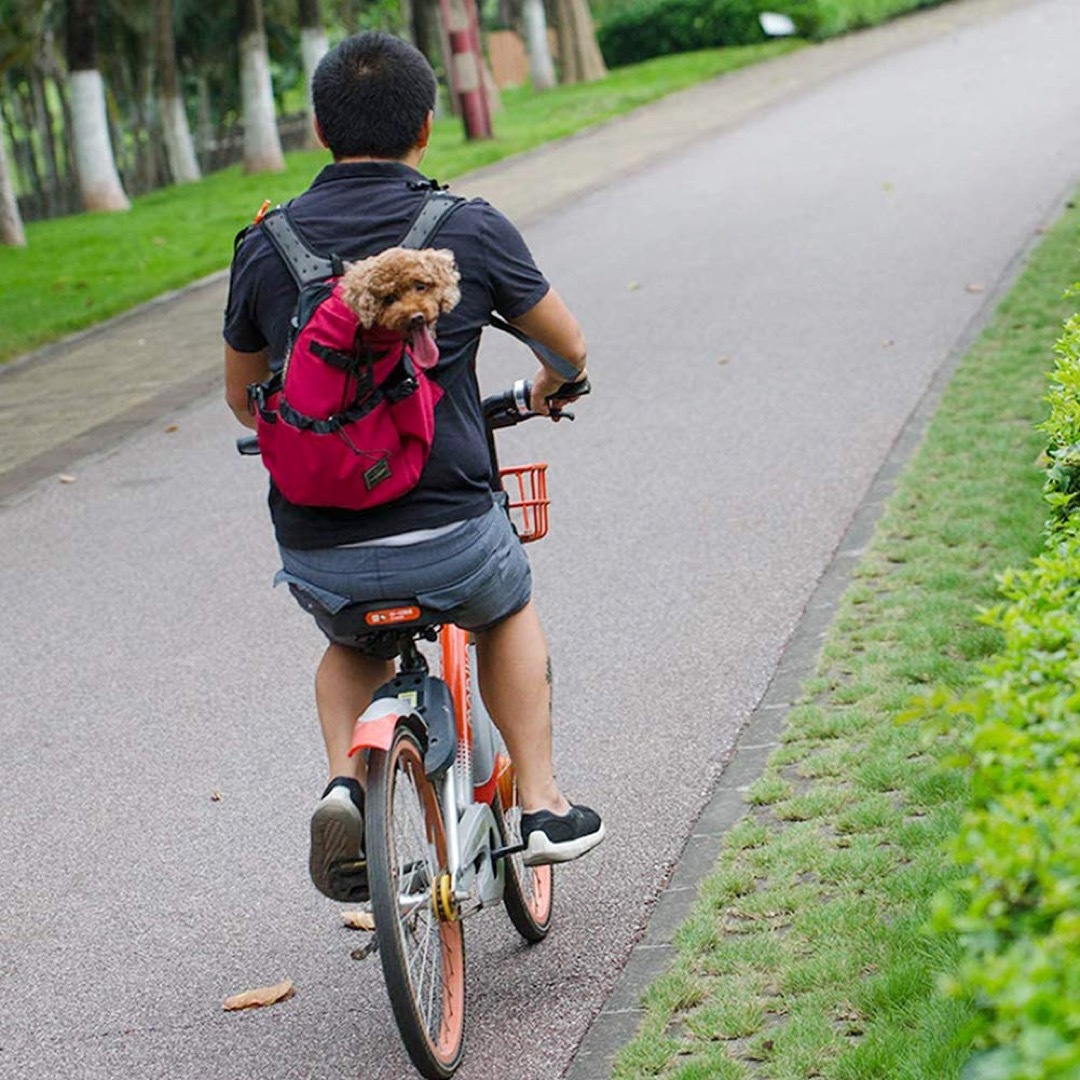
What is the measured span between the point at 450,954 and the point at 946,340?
25.8ft

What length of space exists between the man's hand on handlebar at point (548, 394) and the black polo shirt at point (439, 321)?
239 millimetres

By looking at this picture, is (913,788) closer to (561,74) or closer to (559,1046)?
(559,1046)

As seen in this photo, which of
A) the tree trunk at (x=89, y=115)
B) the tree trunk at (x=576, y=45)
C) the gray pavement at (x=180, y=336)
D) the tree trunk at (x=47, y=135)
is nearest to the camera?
the gray pavement at (x=180, y=336)

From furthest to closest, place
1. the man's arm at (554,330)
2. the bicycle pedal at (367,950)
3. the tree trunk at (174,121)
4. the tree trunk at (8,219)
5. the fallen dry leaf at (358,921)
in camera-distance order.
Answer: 1. the tree trunk at (174,121)
2. the tree trunk at (8,219)
3. the fallen dry leaf at (358,921)
4. the man's arm at (554,330)
5. the bicycle pedal at (367,950)

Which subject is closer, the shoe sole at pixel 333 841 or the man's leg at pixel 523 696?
the shoe sole at pixel 333 841

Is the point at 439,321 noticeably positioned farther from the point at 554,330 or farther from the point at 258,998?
the point at 258,998

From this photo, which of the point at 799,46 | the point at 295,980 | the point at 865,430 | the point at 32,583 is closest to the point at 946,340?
the point at 865,430

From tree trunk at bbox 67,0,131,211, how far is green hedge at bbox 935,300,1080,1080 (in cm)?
2302

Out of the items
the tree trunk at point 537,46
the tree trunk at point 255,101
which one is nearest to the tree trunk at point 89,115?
the tree trunk at point 255,101

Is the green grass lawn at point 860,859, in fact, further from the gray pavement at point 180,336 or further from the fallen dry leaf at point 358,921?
the gray pavement at point 180,336

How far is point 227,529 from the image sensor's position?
9102mm

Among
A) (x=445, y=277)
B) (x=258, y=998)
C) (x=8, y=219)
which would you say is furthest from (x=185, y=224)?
(x=445, y=277)

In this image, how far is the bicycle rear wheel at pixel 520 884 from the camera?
450 cm

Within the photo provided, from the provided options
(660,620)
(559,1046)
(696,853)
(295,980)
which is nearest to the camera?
(559,1046)
